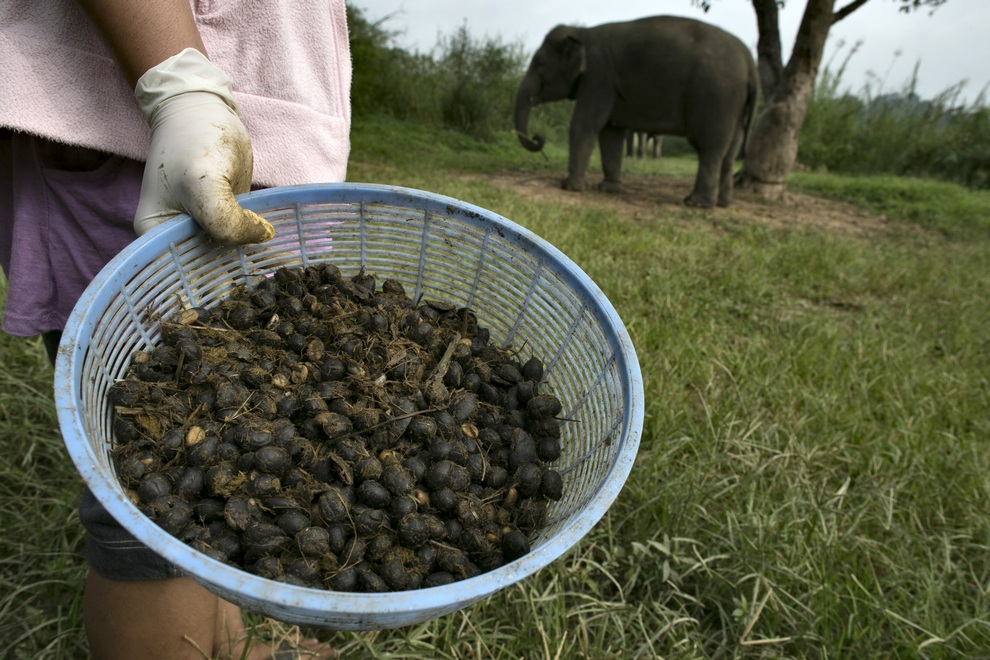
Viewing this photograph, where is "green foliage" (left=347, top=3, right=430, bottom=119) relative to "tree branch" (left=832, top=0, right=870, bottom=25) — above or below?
below

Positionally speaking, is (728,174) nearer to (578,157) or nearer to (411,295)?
(578,157)

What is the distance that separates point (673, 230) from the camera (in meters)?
4.71

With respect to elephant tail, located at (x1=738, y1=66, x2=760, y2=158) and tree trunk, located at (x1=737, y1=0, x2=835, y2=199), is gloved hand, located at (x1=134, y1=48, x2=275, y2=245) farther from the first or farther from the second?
tree trunk, located at (x1=737, y1=0, x2=835, y2=199)

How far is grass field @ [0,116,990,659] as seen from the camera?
1.48 m

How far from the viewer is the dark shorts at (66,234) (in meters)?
1.17

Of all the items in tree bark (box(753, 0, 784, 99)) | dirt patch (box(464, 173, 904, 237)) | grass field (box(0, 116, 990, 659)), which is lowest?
grass field (box(0, 116, 990, 659))

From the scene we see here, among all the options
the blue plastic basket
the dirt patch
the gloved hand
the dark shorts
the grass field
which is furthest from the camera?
the dirt patch

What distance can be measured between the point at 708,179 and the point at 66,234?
19.0 feet

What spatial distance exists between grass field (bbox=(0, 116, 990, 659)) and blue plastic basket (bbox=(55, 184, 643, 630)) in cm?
57

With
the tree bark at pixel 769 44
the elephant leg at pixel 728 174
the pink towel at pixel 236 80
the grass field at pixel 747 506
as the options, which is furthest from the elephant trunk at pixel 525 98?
the pink towel at pixel 236 80

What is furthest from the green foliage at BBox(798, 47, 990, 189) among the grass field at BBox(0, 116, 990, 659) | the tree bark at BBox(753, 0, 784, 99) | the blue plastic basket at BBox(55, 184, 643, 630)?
the blue plastic basket at BBox(55, 184, 643, 630)

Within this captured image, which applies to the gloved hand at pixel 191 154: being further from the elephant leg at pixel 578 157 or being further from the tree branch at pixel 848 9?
the tree branch at pixel 848 9

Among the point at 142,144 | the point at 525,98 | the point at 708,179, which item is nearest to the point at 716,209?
the point at 708,179

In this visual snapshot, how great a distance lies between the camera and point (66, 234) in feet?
3.96
